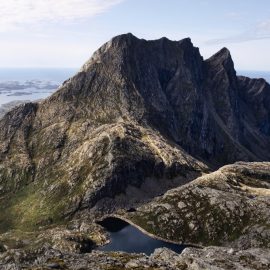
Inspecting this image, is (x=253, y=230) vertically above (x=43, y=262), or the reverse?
(x=43, y=262)

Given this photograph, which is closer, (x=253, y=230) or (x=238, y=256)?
(x=238, y=256)

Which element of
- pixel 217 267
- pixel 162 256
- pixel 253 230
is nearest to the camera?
pixel 217 267

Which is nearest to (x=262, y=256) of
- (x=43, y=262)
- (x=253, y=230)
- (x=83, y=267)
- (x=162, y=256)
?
(x=162, y=256)

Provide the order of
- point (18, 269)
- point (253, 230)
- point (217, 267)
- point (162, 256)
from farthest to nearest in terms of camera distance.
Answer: point (253, 230)
point (162, 256)
point (217, 267)
point (18, 269)

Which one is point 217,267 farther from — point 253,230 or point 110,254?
point 253,230

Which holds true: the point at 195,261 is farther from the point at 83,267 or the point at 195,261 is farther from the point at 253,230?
the point at 253,230

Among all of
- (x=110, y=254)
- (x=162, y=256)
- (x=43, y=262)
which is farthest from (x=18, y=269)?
(x=162, y=256)

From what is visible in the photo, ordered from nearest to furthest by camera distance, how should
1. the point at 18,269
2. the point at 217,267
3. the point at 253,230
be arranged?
the point at 18,269 → the point at 217,267 → the point at 253,230

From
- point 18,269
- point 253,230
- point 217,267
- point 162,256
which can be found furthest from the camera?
point 253,230

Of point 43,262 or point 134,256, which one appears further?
point 134,256
